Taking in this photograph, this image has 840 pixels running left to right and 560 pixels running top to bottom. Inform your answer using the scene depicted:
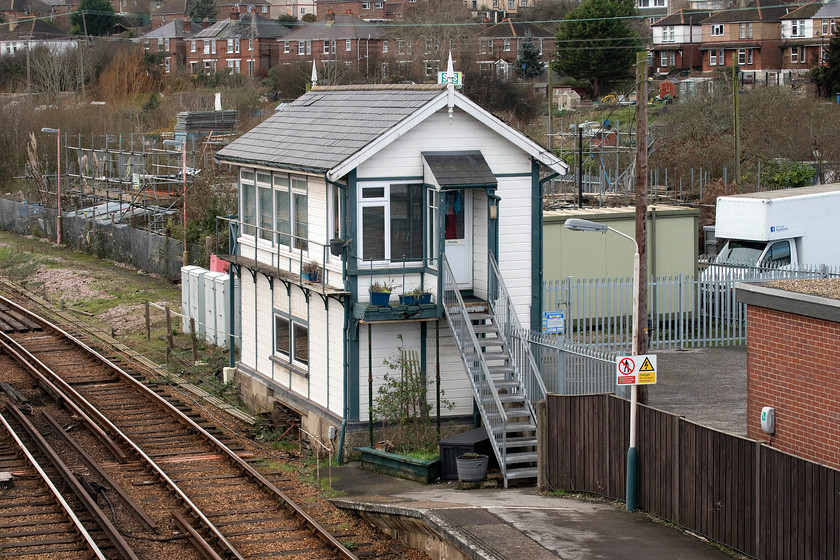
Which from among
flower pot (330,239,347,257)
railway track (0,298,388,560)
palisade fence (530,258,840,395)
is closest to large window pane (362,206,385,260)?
flower pot (330,239,347,257)

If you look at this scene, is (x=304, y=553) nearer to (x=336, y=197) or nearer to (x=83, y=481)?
(x=83, y=481)

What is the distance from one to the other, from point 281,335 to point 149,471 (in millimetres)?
4384

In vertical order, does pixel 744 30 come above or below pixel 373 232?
above

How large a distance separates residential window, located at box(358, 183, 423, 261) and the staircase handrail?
141 cm

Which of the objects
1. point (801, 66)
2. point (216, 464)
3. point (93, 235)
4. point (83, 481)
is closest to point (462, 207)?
point (216, 464)

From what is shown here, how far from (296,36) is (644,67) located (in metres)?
97.6

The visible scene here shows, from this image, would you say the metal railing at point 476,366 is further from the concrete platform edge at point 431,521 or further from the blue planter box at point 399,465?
the concrete platform edge at point 431,521

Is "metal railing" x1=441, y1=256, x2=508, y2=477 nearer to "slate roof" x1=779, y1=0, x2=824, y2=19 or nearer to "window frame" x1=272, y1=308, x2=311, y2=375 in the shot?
"window frame" x1=272, y1=308, x2=311, y2=375

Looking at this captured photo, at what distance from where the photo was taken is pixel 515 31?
113562 mm

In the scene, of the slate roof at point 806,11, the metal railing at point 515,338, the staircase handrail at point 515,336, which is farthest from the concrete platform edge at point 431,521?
the slate roof at point 806,11

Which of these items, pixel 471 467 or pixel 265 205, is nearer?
pixel 471 467

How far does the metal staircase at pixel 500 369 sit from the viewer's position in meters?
18.4

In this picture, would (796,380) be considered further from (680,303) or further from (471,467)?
(680,303)

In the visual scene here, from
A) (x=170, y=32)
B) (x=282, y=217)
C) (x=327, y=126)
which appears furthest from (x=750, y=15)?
(x=282, y=217)
